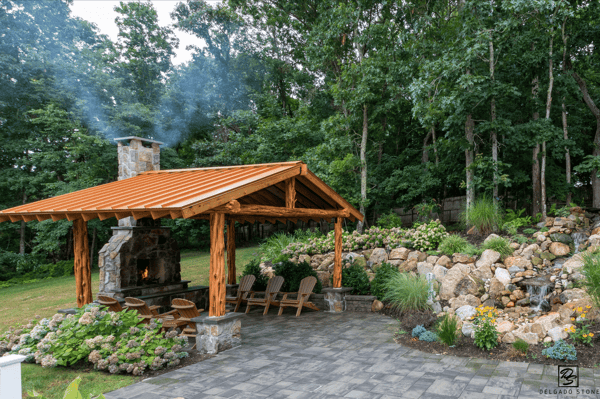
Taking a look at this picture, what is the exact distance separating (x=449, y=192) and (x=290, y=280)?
31.1 feet

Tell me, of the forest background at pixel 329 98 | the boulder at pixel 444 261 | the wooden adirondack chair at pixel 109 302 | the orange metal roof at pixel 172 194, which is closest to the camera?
the orange metal roof at pixel 172 194

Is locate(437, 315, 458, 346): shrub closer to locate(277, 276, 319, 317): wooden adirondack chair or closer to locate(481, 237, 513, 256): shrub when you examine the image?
locate(277, 276, 319, 317): wooden adirondack chair

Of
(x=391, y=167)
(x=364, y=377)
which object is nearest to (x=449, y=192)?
(x=391, y=167)

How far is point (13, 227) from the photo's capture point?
59.9 feet

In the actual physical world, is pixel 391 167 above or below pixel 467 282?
above

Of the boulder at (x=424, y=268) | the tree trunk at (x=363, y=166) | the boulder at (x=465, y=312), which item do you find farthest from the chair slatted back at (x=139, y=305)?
the tree trunk at (x=363, y=166)

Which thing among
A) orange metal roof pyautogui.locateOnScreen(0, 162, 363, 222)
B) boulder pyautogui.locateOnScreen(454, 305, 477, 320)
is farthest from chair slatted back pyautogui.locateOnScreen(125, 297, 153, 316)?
boulder pyautogui.locateOnScreen(454, 305, 477, 320)

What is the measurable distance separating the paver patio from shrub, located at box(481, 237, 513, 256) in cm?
379

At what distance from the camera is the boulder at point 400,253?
9692 mm

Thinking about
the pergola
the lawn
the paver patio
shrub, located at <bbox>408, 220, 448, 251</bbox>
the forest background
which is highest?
the forest background

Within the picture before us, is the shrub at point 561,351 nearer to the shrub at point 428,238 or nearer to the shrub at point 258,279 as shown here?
the shrub at point 428,238

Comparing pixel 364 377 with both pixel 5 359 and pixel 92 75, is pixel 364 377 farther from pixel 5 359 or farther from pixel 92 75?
pixel 92 75

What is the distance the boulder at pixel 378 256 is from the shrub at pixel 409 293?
75.8 inches

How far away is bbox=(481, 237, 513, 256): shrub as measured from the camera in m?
8.26
